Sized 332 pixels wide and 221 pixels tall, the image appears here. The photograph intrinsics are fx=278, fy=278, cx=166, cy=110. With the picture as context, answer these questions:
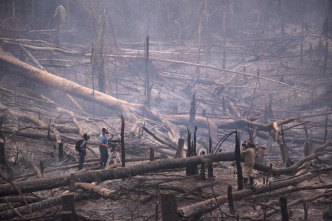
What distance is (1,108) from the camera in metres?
12.7

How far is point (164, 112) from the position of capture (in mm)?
18641

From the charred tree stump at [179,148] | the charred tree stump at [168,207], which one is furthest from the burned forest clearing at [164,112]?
the charred tree stump at [179,148]

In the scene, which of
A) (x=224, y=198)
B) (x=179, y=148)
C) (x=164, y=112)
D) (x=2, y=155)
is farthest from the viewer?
(x=164, y=112)

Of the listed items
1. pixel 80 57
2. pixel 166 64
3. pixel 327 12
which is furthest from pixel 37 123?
pixel 327 12

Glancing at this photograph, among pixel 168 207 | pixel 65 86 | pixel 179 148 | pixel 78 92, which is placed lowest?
pixel 179 148

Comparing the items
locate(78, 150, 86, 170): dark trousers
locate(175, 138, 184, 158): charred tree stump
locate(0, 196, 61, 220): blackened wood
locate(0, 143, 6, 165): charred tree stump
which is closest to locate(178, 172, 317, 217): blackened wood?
locate(0, 196, 61, 220): blackened wood

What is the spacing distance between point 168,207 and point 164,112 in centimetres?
1462

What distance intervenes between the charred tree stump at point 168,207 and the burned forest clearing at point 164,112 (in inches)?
0.6

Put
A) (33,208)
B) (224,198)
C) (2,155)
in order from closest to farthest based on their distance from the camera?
(33,208), (224,198), (2,155)

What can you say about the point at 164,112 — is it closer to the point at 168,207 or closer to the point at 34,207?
the point at 34,207

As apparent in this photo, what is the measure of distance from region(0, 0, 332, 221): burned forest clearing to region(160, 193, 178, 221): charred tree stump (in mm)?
15

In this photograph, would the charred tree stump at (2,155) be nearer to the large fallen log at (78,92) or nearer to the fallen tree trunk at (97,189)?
the fallen tree trunk at (97,189)

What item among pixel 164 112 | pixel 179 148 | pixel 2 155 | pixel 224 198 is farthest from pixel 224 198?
pixel 164 112

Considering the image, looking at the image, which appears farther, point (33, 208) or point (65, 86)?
point (65, 86)
